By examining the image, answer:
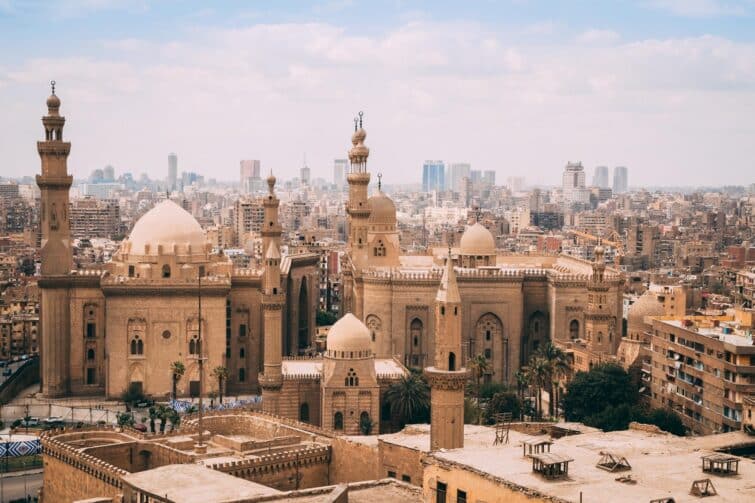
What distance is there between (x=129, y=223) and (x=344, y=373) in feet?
471

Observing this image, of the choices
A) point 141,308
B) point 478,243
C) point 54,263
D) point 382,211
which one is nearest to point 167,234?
point 141,308

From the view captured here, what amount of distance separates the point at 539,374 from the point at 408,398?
605 cm

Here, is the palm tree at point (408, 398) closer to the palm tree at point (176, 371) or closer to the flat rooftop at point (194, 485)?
the palm tree at point (176, 371)

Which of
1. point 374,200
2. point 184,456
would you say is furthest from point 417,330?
point 184,456

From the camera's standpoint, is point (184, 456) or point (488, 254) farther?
point (488, 254)

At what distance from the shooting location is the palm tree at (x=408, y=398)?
47.8m

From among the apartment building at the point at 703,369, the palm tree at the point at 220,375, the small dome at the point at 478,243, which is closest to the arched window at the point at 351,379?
the palm tree at the point at 220,375

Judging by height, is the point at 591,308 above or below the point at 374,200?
below

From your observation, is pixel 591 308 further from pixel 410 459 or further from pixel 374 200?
pixel 410 459

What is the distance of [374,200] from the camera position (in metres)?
62.3

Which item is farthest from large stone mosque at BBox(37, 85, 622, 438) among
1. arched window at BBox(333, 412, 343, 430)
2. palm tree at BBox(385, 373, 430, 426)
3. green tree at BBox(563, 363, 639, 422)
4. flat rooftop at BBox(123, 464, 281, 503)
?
flat rooftop at BBox(123, 464, 281, 503)

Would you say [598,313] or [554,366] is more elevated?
[598,313]

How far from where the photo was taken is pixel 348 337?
46438mm

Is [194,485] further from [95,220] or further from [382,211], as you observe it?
[95,220]
